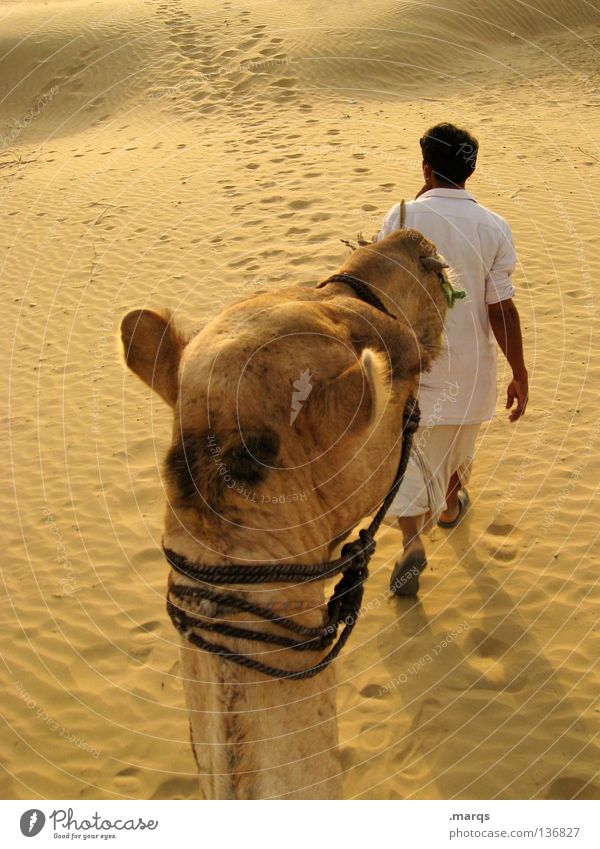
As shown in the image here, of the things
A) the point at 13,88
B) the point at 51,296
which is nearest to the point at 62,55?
the point at 13,88

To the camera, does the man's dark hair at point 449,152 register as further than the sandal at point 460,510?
No

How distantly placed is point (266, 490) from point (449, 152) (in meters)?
3.20

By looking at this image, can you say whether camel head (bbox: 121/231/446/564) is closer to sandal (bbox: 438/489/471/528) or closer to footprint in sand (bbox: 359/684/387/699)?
footprint in sand (bbox: 359/684/387/699)

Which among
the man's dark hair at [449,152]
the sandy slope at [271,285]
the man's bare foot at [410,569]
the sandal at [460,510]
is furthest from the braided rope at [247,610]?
the sandal at [460,510]

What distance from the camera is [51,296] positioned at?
1117cm

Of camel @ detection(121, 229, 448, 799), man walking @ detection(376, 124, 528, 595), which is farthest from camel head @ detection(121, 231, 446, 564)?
man walking @ detection(376, 124, 528, 595)

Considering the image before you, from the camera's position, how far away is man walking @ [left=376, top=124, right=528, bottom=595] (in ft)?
14.3

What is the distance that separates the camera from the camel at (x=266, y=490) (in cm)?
181

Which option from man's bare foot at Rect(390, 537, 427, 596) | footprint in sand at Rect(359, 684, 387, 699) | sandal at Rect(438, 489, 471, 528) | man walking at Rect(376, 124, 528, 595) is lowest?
footprint in sand at Rect(359, 684, 387, 699)

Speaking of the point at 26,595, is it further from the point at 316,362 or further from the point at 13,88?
the point at 13,88

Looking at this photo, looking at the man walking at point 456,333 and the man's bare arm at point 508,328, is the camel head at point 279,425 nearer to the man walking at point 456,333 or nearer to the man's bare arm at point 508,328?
the man walking at point 456,333

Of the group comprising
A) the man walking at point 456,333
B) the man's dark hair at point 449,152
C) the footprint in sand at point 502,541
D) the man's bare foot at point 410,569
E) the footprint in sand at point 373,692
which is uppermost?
the man's dark hair at point 449,152

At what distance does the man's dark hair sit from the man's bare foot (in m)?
2.32

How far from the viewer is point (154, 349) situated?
7.57 feet
